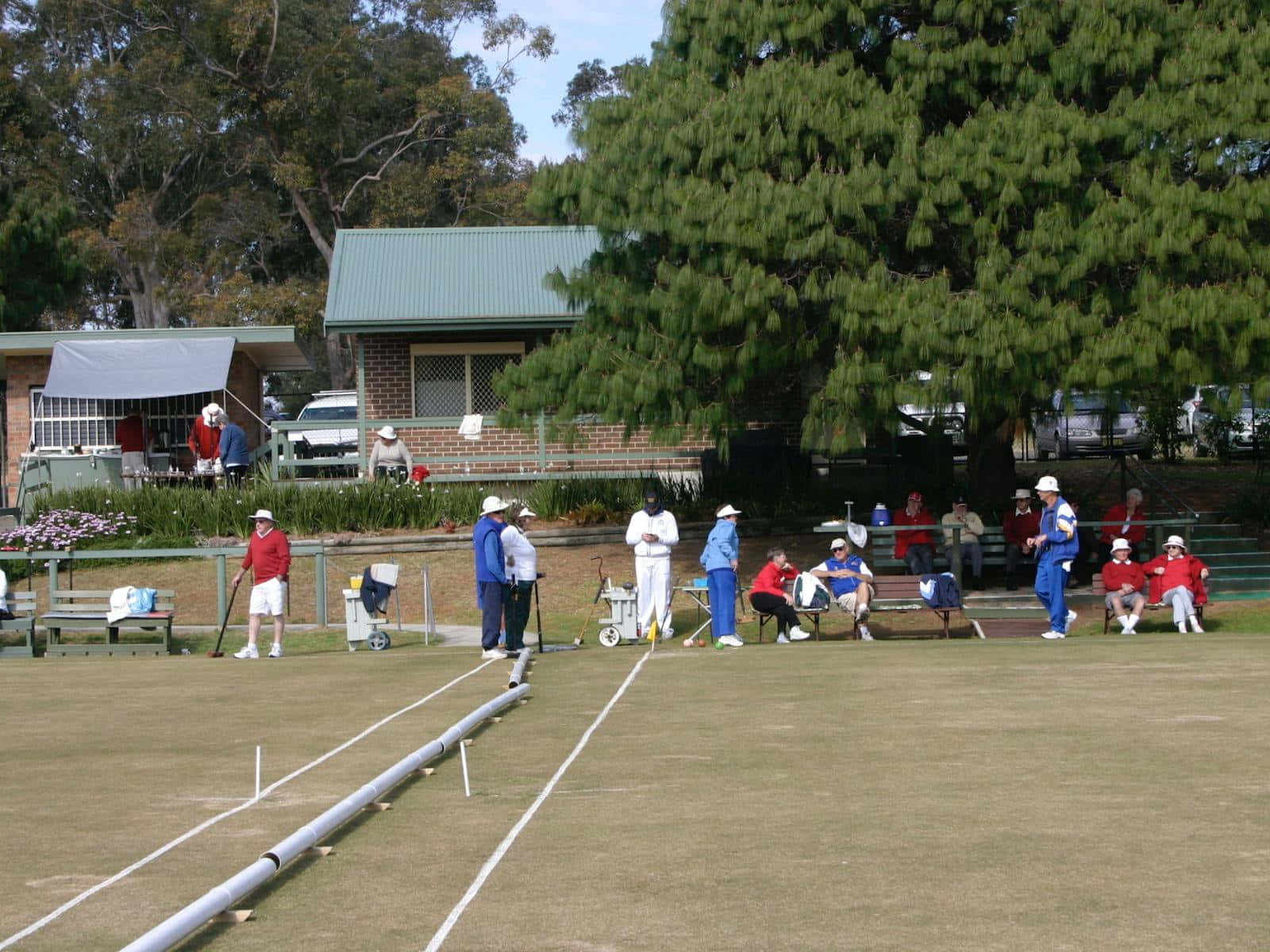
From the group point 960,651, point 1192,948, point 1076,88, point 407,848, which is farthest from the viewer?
point 1076,88

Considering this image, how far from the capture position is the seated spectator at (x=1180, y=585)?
58.6ft

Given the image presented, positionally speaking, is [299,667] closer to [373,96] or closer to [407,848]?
[407,848]

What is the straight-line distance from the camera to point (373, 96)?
1858 inches

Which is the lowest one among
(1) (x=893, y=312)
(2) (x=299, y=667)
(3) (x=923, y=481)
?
(2) (x=299, y=667)

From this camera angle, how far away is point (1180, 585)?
18.0 meters

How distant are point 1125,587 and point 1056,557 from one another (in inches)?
46.2

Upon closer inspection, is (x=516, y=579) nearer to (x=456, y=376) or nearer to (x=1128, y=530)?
(x=1128, y=530)

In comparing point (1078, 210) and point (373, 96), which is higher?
point (373, 96)

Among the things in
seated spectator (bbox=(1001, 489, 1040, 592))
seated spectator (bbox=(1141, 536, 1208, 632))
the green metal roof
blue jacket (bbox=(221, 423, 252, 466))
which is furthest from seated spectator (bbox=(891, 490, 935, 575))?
blue jacket (bbox=(221, 423, 252, 466))

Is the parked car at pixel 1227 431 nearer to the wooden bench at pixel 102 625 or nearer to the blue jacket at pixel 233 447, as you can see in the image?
the blue jacket at pixel 233 447

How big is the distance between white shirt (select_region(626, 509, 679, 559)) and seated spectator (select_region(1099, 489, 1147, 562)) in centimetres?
576

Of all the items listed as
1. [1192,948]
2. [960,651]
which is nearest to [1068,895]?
[1192,948]

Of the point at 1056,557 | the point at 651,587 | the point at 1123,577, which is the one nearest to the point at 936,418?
the point at 1123,577

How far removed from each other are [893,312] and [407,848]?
45.5 ft
